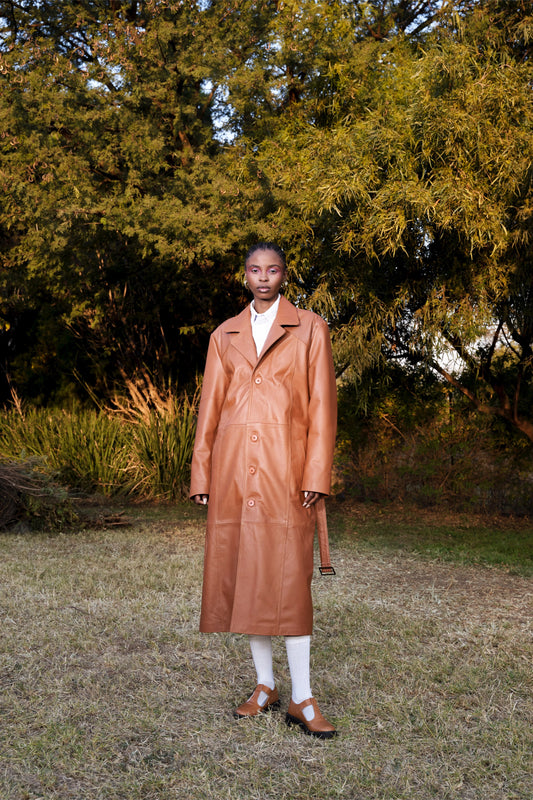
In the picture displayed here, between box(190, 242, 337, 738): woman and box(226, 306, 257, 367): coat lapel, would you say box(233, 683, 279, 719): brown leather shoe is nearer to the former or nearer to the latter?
box(190, 242, 337, 738): woman

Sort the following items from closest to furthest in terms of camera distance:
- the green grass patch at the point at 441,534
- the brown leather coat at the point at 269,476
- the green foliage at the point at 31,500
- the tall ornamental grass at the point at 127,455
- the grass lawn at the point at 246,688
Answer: the grass lawn at the point at 246,688, the brown leather coat at the point at 269,476, the green grass patch at the point at 441,534, the green foliage at the point at 31,500, the tall ornamental grass at the point at 127,455

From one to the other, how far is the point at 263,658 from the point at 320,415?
1.05m

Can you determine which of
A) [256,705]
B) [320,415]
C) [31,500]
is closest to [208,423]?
[320,415]

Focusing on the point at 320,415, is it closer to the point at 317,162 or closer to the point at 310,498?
the point at 310,498

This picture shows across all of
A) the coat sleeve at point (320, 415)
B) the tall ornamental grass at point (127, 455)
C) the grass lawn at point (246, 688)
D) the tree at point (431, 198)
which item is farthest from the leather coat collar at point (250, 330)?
the tall ornamental grass at point (127, 455)

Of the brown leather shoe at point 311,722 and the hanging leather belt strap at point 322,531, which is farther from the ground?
the hanging leather belt strap at point 322,531

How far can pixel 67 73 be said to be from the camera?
7.76m

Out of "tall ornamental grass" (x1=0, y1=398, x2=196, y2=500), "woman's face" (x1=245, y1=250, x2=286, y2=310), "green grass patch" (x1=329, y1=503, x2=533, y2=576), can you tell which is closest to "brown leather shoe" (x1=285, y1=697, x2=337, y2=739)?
"woman's face" (x1=245, y1=250, x2=286, y2=310)

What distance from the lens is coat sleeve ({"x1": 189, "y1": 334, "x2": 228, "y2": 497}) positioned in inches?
126

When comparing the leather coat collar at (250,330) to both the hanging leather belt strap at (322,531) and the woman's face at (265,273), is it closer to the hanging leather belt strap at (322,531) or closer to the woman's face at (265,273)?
the woman's face at (265,273)

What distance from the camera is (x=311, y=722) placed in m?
3.06

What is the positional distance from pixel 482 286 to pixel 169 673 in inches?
172

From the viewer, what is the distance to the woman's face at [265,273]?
3.14 metres

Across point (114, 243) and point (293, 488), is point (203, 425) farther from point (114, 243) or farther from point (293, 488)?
point (114, 243)
